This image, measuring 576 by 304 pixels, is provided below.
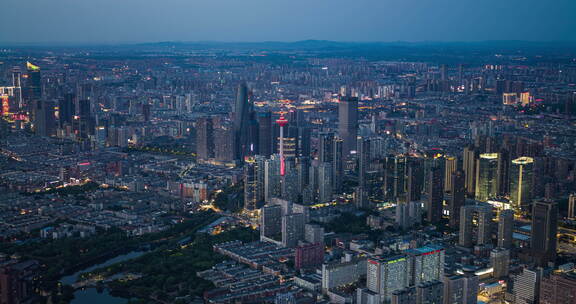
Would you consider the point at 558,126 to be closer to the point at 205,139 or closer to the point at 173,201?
the point at 205,139

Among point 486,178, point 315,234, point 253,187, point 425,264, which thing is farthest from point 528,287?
point 253,187

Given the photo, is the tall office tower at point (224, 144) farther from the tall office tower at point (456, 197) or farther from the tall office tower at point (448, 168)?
the tall office tower at point (456, 197)

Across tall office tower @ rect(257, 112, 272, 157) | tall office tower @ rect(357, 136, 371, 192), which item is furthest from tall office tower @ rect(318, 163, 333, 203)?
tall office tower @ rect(257, 112, 272, 157)

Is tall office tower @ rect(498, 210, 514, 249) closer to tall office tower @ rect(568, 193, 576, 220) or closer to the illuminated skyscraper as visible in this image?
tall office tower @ rect(568, 193, 576, 220)

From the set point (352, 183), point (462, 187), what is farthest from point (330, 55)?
point (462, 187)

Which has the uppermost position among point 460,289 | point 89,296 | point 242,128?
point 242,128

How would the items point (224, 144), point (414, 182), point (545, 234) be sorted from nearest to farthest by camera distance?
point (545, 234), point (414, 182), point (224, 144)

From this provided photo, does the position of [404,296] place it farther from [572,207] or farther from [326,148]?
[326,148]
